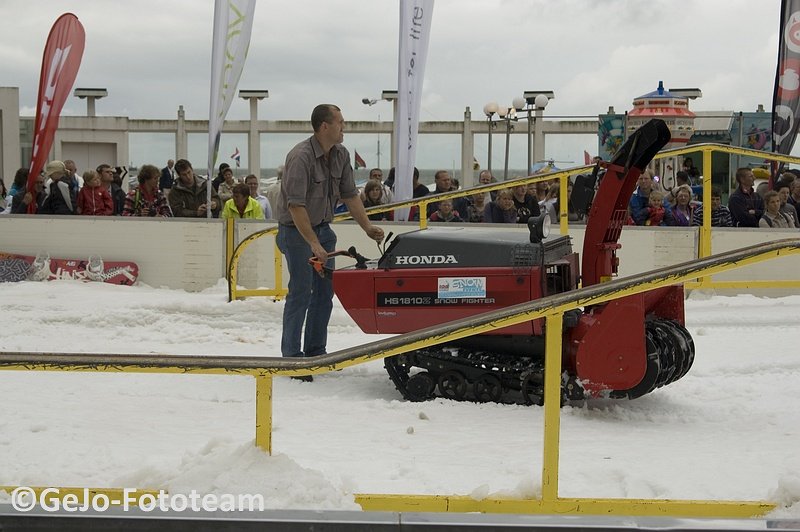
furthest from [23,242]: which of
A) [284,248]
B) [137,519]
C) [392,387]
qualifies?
[137,519]

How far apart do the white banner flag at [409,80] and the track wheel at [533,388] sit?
597cm

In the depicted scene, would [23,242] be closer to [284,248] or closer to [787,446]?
[284,248]

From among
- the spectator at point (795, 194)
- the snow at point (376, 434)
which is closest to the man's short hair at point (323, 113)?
the snow at point (376, 434)

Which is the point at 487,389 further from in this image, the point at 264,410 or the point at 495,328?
the point at 264,410

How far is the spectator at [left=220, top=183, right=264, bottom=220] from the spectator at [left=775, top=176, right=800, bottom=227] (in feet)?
17.8

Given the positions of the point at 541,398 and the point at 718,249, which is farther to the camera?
the point at 718,249

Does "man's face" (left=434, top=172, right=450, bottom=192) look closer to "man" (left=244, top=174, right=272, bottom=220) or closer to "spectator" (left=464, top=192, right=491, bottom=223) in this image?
"spectator" (left=464, top=192, right=491, bottom=223)

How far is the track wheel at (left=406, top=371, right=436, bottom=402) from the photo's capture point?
616cm

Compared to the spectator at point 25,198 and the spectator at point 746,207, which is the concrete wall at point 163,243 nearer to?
the spectator at point 25,198

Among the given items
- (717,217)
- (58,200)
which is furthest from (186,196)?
(717,217)

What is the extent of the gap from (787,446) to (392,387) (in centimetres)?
255

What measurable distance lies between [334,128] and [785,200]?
602 centimetres

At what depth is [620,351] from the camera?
216 inches

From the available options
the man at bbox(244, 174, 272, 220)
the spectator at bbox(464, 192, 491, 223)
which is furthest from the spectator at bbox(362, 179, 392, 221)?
the man at bbox(244, 174, 272, 220)
